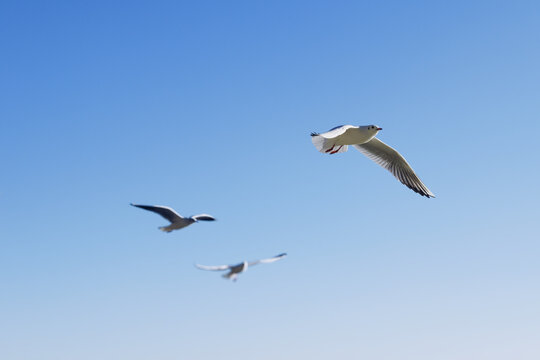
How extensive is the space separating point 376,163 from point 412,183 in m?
1.04

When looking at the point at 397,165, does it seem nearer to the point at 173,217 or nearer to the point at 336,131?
the point at 336,131

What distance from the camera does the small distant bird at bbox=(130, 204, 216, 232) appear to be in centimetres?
902

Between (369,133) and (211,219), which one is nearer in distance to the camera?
(211,219)

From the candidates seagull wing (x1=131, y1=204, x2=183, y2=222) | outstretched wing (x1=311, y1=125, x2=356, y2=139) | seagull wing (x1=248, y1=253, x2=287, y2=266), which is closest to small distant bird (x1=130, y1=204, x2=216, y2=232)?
seagull wing (x1=131, y1=204, x2=183, y2=222)

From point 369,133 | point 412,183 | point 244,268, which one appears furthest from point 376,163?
point 244,268

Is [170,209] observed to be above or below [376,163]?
below

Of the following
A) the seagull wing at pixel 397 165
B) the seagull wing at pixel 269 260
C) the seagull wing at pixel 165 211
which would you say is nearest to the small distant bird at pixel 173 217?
the seagull wing at pixel 165 211

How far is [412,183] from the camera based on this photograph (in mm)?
15047

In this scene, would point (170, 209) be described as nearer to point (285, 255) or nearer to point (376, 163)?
point (285, 255)

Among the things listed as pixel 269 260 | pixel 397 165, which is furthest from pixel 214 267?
pixel 397 165

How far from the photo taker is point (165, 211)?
916 centimetres

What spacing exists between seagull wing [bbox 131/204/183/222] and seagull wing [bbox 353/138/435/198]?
695 centimetres

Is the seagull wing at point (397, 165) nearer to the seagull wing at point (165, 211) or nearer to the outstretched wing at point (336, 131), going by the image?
the outstretched wing at point (336, 131)

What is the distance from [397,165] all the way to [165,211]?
25.2 ft
